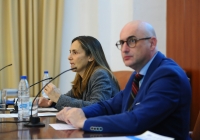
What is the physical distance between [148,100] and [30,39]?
2.98m

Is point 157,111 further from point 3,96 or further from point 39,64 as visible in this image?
point 39,64

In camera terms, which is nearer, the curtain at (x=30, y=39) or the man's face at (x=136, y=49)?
the man's face at (x=136, y=49)

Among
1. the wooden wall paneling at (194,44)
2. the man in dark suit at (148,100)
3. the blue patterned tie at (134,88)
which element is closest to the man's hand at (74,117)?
the man in dark suit at (148,100)

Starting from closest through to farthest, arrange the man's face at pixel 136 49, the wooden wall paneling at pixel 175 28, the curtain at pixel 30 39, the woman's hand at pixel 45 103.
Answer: the man's face at pixel 136 49
the woman's hand at pixel 45 103
the wooden wall paneling at pixel 175 28
the curtain at pixel 30 39

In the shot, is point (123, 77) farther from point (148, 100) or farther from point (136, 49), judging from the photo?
point (148, 100)

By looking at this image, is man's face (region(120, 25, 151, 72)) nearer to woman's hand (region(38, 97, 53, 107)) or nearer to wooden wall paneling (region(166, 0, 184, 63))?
woman's hand (region(38, 97, 53, 107))

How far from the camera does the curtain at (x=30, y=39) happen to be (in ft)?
14.4

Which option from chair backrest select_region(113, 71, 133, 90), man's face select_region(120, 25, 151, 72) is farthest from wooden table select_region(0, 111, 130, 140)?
chair backrest select_region(113, 71, 133, 90)

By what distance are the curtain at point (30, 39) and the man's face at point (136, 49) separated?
2.57 m

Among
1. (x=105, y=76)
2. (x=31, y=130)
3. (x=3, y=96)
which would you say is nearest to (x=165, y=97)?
(x=31, y=130)

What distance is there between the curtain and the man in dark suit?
2.47m

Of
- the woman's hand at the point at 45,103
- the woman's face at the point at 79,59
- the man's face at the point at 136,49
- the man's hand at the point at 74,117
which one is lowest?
the woman's hand at the point at 45,103

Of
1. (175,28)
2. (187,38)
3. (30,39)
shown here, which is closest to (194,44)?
Result: (187,38)

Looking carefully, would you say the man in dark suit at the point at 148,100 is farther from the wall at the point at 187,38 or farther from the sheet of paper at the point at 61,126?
the wall at the point at 187,38
